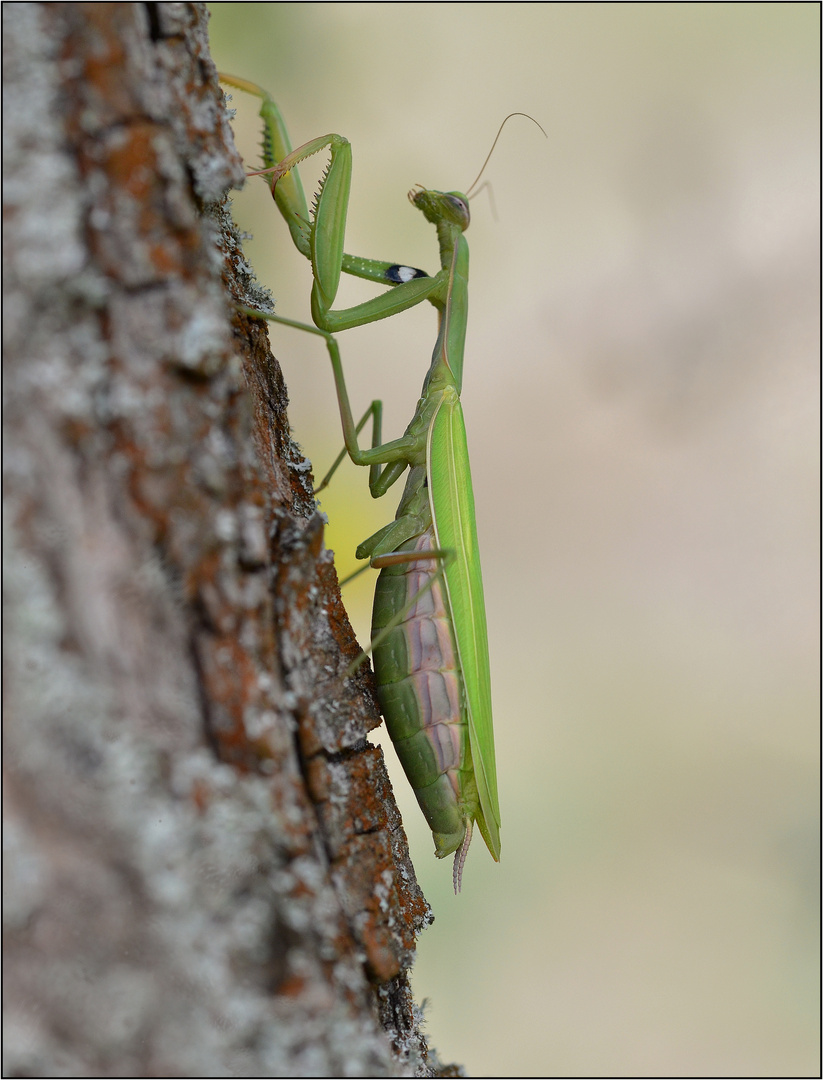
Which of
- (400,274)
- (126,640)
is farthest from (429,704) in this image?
(400,274)

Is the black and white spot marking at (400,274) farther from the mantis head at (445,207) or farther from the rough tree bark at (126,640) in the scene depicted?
the rough tree bark at (126,640)

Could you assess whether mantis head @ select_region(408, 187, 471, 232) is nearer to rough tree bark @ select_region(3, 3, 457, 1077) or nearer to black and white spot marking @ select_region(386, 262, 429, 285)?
black and white spot marking @ select_region(386, 262, 429, 285)

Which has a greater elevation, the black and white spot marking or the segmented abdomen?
the black and white spot marking

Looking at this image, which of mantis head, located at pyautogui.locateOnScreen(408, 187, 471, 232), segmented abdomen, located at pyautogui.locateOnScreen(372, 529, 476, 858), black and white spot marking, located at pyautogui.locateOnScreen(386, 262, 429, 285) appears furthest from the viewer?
mantis head, located at pyautogui.locateOnScreen(408, 187, 471, 232)

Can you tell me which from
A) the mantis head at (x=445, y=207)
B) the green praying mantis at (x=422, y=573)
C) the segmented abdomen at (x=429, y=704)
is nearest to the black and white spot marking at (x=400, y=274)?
the green praying mantis at (x=422, y=573)

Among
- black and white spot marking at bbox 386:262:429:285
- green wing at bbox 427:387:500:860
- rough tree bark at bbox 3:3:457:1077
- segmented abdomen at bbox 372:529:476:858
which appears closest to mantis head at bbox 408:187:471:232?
black and white spot marking at bbox 386:262:429:285

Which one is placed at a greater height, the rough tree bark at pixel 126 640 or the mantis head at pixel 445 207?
the mantis head at pixel 445 207

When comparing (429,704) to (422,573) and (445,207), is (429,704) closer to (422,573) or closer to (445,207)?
(422,573)

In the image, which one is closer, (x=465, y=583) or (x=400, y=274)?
(x=465, y=583)
